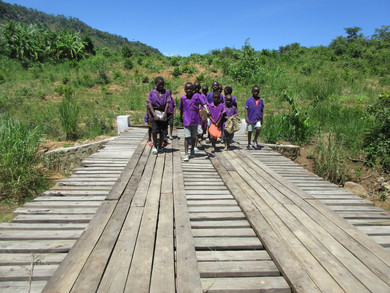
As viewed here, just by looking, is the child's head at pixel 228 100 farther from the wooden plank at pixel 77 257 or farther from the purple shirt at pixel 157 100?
the wooden plank at pixel 77 257

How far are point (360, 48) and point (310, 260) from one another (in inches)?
1043

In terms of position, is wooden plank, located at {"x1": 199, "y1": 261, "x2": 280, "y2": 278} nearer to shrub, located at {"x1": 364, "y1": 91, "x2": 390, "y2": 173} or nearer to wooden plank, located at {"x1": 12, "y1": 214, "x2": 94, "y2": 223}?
wooden plank, located at {"x1": 12, "y1": 214, "x2": 94, "y2": 223}

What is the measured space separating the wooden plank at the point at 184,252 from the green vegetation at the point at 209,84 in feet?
13.7

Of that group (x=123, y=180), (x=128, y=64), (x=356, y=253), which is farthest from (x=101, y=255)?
(x=128, y=64)

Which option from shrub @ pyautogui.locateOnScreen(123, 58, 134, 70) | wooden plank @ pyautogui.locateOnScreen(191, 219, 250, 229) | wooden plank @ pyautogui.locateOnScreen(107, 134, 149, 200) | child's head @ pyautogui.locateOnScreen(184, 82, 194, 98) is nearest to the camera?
wooden plank @ pyautogui.locateOnScreen(191, 219, 250, 229)

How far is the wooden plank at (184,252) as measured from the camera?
5.90ft

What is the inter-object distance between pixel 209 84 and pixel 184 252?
595 inches

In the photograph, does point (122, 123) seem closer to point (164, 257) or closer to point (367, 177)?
point (164, 257)

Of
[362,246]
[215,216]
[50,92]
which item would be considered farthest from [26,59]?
[362,246]

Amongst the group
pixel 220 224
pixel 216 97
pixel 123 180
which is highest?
pixel 216 97

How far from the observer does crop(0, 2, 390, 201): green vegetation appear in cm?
791

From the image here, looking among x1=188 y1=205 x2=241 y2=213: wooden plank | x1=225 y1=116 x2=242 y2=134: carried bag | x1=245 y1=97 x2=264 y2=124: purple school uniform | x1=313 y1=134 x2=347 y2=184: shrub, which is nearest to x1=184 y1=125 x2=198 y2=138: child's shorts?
x1=225 y1=116 x2=242 y2=134: carried bag

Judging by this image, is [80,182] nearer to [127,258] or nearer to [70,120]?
[127,258]

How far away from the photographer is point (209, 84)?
16406 millimetres
